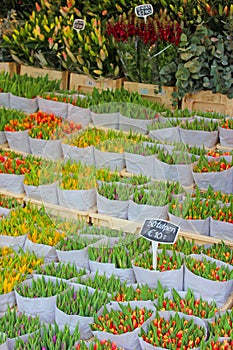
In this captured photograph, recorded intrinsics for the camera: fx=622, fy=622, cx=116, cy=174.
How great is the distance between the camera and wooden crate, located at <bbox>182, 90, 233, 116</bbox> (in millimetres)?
4199

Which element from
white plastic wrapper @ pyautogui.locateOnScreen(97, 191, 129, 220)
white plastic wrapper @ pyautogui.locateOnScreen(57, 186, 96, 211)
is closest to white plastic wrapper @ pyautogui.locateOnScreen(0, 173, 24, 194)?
white plastic wrapper @ pyautogui.locateOnScreen(57, 186, 96, 211)

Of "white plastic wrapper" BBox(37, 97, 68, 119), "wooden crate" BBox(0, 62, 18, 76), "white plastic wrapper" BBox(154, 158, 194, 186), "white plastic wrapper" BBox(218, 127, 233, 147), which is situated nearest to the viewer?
"white plastic wrapper" BBox(154, 158, 194, 186)

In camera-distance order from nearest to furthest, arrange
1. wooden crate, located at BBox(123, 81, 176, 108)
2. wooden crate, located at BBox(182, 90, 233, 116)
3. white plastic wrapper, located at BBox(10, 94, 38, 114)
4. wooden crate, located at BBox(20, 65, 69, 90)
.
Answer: white plastic wrapper, located at BBox(10, 94, 38, 114)
wooden crate, located at BBox(182, 90, 233, 116)
wooden crate, located at BBox(123, 81, 176, 108)
wooden crate, located at BBox(20, 65, 69, 90)

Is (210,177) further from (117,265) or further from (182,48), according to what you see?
(182,48)

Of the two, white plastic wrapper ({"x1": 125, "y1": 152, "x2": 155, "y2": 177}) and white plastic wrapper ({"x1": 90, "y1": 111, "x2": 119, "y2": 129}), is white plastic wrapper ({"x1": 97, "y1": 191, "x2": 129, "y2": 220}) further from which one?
white plastic wrapper ({"x1": 90, "y1": 111, "x2": 119, "y2": 129})

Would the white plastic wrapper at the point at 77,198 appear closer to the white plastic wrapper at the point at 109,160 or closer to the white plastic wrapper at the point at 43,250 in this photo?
the white plastic wrapper at the point at 109,160

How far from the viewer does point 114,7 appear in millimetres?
4613

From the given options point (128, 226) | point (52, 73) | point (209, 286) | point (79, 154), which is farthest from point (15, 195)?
point (52, 73)

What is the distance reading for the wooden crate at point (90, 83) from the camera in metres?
4.54

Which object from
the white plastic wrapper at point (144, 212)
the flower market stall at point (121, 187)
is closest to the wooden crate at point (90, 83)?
the flower market stall at point (121, 187)

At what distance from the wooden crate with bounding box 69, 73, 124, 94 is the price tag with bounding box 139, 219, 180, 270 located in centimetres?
232

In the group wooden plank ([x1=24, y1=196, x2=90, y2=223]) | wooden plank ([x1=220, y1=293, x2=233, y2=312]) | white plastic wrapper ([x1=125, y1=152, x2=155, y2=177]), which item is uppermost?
white plastic wrapper ([x1=125, y1=152, x2=155, y2=177])

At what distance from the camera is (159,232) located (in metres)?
2.29

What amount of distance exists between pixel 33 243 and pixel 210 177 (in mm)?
1007
